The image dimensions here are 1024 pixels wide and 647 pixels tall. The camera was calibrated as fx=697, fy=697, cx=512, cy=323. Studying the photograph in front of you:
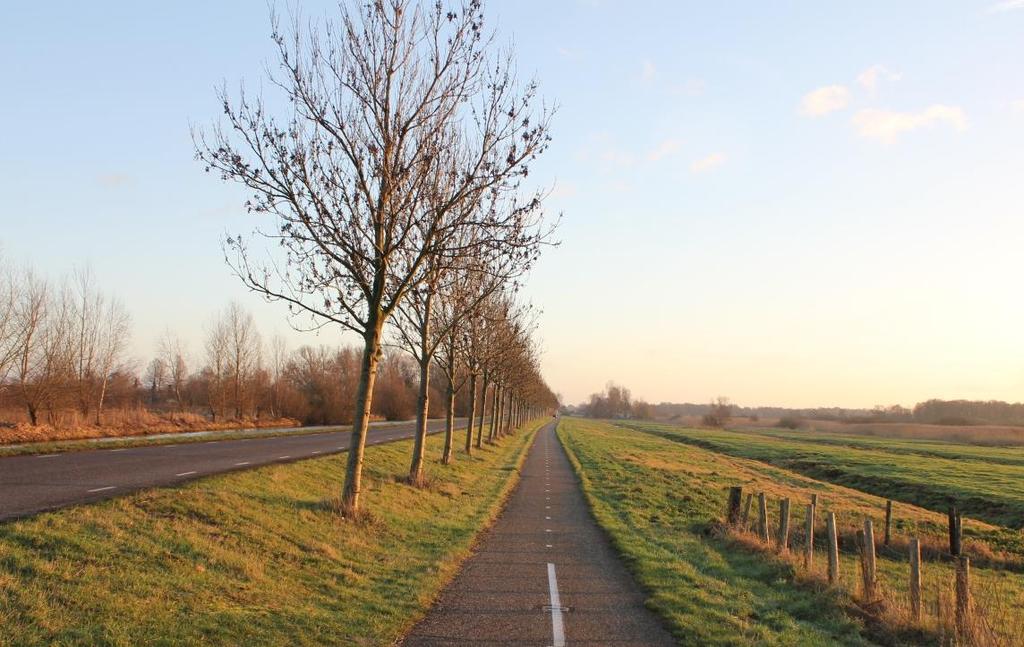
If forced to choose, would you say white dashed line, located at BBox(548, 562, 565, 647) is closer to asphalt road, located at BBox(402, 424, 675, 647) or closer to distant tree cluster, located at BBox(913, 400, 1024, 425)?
asphalt road, located at BBox(402, 424, 675, 647)

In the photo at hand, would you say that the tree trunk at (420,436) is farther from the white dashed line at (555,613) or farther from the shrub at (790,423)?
the shrub at (790,423)

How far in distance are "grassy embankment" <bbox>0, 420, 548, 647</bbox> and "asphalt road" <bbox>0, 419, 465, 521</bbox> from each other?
1.26 metres

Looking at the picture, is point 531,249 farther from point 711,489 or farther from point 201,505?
point 711,489

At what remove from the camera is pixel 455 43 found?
42.6ft

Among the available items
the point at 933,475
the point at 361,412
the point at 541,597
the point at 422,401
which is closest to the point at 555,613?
the point at 541,597

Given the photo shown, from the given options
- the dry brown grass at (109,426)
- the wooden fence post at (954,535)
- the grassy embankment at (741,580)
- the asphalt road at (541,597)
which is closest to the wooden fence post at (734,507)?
the grassy embankment at (741,580)

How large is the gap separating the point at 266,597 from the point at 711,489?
23.3 meters

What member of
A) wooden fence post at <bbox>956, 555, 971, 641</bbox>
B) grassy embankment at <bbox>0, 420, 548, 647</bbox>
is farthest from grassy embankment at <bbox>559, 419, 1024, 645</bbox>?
grassy embankment at <bbox>0, 420, 548, 647</bbox>

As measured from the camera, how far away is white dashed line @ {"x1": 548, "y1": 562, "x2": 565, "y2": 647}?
Result: 772 centimetres

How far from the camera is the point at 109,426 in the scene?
109 feet

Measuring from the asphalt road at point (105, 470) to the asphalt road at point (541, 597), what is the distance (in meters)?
6.03

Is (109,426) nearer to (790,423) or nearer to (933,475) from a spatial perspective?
(933,475)

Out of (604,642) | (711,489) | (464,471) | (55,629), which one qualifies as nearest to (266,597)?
(55,629)

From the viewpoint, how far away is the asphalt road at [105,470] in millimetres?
11163
